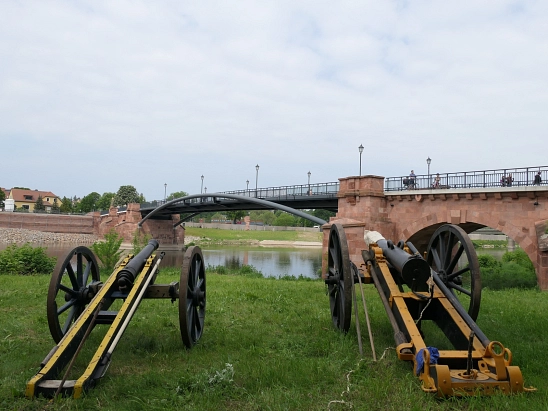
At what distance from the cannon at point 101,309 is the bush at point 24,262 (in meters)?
9.26

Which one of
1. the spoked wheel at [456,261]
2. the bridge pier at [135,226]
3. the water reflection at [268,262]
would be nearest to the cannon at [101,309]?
the spoked wheel at [456,261]

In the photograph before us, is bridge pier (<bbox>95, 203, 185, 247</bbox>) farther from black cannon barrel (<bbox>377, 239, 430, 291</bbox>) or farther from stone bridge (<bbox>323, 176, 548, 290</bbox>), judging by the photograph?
black cannon barrel (<bbox>377, 239, 430, 291</bbox>)

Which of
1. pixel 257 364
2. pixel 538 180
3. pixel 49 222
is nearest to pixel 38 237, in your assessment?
pixel 49 222

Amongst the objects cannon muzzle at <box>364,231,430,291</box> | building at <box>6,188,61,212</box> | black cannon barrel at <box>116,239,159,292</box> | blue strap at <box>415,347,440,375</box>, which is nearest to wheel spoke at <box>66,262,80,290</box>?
black cannon barrel at <box>116,239,159,292</box>

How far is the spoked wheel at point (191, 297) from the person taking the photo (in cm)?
452

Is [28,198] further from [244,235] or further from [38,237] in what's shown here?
[244,235]

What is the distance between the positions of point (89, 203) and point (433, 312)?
349 ft

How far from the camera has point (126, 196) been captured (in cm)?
9725

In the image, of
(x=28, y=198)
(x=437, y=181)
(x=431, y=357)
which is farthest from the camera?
(x=28, y=198)

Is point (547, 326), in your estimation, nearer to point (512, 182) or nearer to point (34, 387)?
point (34, 387)

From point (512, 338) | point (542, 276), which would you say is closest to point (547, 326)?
point (512, 338)

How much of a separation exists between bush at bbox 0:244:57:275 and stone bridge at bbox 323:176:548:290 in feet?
30.5

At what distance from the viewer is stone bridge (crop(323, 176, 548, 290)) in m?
14.4

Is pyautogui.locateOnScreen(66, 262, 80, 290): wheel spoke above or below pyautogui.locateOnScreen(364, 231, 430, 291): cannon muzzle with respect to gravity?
below
